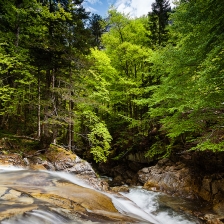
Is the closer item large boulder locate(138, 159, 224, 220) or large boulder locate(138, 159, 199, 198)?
large boulder locate(138, 159, 224, 220)

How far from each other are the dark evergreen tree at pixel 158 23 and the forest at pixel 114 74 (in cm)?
9

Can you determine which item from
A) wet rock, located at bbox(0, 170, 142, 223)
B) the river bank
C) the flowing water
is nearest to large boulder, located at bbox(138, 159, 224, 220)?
the river bank

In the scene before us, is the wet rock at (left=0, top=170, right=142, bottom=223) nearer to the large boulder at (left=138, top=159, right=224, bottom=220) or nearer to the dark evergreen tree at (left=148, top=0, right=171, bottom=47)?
the large boulder at (left=138, top=159, right=224, bottom=220)

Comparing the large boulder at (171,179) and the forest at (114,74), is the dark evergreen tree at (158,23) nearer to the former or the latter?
the forest at (114,74)

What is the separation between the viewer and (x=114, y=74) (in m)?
17.3

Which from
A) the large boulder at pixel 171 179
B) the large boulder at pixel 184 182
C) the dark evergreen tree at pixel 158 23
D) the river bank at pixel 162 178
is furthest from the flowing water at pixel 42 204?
the dark evergreen tree at pixel 158 23

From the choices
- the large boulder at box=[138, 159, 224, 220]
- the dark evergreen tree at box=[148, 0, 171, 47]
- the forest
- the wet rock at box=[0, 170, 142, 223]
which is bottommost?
the large boulder at box=[138, 159, 224, 220]

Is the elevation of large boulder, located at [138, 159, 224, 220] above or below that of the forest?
below

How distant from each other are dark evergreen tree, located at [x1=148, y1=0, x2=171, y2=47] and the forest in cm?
9

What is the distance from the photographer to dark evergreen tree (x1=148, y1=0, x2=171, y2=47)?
19292mm

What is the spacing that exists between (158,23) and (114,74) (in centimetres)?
767

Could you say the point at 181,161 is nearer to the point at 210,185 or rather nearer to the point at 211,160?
the point at 211,160

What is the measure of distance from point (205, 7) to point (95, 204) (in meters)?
6.40

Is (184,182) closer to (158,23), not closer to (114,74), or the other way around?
(114,74)
